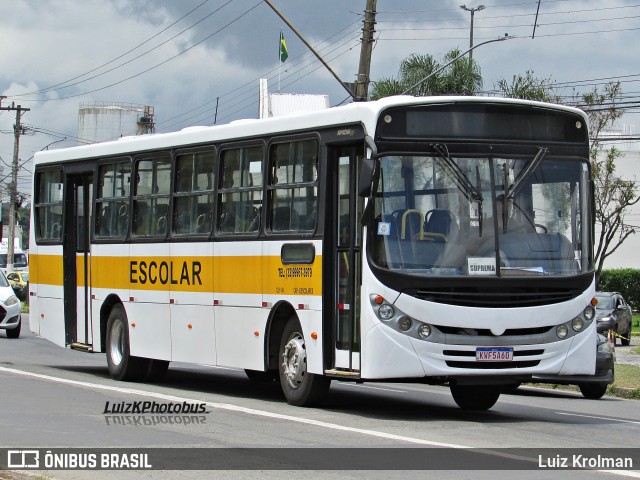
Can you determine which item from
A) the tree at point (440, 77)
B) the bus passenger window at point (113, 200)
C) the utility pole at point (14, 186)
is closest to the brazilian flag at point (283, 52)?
the tree at point (440, 77)

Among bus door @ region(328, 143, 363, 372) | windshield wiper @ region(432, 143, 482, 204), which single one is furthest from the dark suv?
windshield wiper @ region(432, 143, 482, 204)

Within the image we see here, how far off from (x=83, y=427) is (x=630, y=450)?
17.0ft

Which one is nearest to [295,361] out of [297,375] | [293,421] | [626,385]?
[297,375]

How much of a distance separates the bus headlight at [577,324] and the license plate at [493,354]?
0.96 meters

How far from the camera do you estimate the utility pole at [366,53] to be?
26.2 metres

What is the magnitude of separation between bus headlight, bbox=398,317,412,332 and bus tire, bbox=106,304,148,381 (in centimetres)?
654

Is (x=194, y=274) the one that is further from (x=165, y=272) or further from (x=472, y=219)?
(x=472, y=219)

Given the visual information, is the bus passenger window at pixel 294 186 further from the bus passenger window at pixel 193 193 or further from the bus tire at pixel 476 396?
the bus tire at pixel 476 396

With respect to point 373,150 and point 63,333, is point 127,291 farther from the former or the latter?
point 373,150

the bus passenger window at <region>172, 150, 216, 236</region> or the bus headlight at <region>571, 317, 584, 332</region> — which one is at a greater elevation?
the bus passenger window at <region>172, 150, 216, 236</region>

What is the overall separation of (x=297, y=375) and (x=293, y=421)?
161cm

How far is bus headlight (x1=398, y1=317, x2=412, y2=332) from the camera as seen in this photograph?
13250mm

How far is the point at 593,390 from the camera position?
19281 mm

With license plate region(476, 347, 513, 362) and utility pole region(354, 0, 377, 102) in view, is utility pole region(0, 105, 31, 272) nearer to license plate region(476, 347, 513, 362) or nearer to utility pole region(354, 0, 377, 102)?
utility pole region(354, 0, 377, 102)
